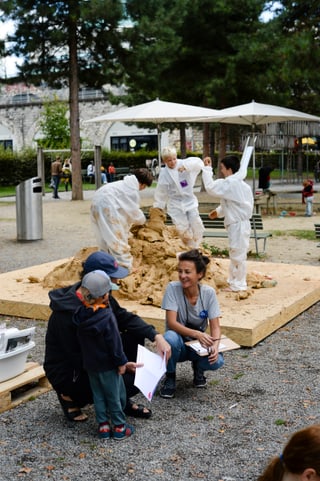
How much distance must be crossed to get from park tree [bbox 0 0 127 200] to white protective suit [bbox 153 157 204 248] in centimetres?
1587

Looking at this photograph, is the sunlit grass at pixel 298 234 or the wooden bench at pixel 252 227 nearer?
the wooden bench at pixel 252 227

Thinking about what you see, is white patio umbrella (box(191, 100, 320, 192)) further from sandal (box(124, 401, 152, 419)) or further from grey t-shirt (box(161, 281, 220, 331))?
sandal (box(124, 401, 152, 419))

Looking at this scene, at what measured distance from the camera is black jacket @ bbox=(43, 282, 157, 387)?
4438mm

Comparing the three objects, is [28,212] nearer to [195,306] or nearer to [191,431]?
[195,306]

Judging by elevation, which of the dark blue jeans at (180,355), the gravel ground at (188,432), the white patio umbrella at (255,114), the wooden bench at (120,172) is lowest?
the gravel ground at (188,432)

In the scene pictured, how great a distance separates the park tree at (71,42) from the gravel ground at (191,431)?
19.7 meters

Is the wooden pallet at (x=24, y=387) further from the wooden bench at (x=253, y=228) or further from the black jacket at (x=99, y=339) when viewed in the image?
the wooden bench at (x=253, y=228)

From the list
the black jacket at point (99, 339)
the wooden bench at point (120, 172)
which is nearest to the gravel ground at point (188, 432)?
the black jacket at point (99, 339)

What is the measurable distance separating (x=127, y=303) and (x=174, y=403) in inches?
107

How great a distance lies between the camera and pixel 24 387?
5.41 m

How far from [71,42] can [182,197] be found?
17667 mm

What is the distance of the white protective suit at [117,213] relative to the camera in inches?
313

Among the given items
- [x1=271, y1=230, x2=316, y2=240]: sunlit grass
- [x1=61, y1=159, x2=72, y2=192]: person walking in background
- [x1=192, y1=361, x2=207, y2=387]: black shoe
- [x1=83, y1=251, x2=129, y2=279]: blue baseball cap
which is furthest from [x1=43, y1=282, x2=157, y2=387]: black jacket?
[x1=61, y1=159, x2=72, y2=192]: person walking in background

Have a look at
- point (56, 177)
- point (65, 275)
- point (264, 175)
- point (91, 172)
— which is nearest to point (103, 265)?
point (65, 275)
